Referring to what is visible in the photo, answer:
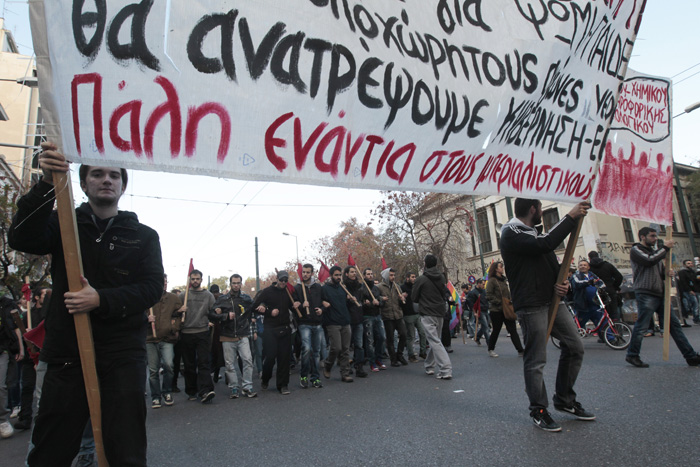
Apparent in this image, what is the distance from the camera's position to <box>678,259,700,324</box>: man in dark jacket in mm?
12609

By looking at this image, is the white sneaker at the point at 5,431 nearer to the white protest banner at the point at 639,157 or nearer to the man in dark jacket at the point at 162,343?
the man in dark jacket at the point at 162,343

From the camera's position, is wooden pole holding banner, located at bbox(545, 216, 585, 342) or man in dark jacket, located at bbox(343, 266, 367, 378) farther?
man in dark jacket, located at bbox(343, 266, 367, 378)

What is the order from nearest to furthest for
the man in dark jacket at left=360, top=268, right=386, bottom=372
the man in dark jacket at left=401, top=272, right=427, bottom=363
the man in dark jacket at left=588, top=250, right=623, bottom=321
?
the man in dark jacket at left=360, top=268, right=386, bottom=372, the man in dark jacket at left=401, top=272, right=427, bottom=363, the man in dark jacket at left=588, top=250, right=623, bottom=321

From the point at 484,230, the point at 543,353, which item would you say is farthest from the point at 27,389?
the point at 484,230

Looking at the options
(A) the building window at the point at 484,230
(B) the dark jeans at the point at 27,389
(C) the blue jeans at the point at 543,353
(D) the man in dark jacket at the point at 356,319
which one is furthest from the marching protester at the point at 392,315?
(A) the building window at the point at 484,230

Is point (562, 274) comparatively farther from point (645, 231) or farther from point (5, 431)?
point (5, 431)

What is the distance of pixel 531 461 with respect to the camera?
3.08 meters

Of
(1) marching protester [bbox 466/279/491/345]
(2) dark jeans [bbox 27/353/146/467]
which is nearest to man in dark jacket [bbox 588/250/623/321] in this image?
(1) marching protester [bbox 466/279/491/345]

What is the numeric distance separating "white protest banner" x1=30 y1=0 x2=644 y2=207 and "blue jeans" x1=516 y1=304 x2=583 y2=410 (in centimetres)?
101

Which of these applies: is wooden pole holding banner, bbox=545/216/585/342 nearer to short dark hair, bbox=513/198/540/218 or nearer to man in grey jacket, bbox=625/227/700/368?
short dark hair, bbox=513/198/540/218

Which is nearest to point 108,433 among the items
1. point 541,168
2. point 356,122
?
point 356,122

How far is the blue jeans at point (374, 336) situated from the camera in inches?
349

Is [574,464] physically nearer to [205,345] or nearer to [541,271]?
[541,271]

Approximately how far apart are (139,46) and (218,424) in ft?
14.4
